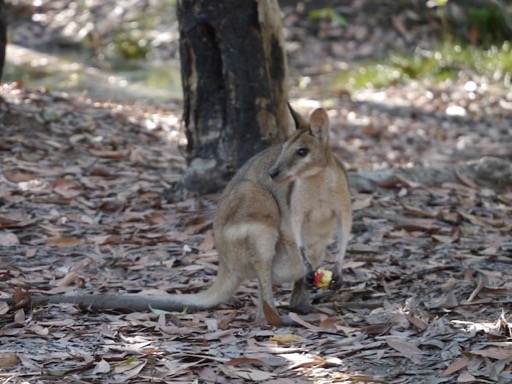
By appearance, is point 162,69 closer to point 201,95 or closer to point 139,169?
point 139,169

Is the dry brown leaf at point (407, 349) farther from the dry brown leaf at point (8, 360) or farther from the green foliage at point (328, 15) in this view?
the green foliage at point (328, 15)

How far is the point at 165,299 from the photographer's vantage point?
4781 millimetres

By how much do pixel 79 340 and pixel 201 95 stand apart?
8.40ft

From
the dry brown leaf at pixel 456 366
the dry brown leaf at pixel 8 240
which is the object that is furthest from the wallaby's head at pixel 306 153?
the dry brown leaf at pixel 8 240

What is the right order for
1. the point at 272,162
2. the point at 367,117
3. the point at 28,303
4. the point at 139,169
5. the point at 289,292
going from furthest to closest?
the point at 367,117, the point at 139,169, the point at 289,292, the point at 272,162, the point at 28,303

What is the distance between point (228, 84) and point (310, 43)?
656 cm

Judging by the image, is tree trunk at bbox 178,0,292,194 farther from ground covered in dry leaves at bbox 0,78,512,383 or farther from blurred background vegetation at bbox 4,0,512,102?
blurred background vegetation at bbox 4,0,512,102

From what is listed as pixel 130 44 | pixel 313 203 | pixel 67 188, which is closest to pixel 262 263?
pixel 313 203

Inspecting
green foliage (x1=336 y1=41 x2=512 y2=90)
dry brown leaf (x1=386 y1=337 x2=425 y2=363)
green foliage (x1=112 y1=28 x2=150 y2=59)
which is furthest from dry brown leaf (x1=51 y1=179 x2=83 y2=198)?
green foliage (x1=112 y1=28 x2=150 y2=59)

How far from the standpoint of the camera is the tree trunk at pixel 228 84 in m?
6.23

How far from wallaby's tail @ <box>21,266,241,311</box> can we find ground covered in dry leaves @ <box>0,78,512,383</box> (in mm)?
56

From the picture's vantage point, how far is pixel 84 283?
5.17 m

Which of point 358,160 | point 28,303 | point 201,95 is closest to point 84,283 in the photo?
point 28,303

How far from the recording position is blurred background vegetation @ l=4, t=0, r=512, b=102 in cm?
1108
